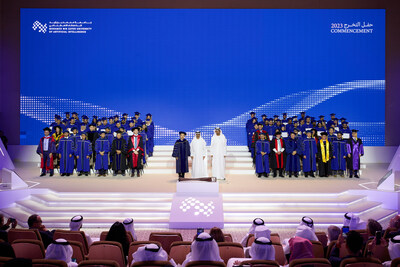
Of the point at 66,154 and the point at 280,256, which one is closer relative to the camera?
the point at 280,256

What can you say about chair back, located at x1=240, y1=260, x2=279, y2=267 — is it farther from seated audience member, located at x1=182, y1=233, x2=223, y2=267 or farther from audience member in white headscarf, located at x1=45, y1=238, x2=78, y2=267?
audience member in white headscarf, located at x1=45, y1=238, x2=78, y2=267

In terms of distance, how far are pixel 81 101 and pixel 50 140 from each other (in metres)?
3.75

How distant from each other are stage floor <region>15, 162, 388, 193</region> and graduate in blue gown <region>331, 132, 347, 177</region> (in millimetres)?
387

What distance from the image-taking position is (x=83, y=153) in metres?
11.4

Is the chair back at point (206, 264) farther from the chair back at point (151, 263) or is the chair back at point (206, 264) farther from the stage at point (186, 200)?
the stage at point (186, 200)

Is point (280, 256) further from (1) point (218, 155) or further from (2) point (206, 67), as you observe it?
(2) point (206, 67)

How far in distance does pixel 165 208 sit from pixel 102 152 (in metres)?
3.65

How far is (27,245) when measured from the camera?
425 centimetres

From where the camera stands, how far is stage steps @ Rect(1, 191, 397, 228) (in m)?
7.94

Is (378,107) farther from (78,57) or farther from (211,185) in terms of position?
(78,57)

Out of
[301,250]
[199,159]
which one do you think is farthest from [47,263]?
[199,159]

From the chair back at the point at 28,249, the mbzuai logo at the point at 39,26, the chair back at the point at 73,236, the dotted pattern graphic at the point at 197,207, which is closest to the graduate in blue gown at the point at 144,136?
the dotted pattern graphic at the point at 197,207

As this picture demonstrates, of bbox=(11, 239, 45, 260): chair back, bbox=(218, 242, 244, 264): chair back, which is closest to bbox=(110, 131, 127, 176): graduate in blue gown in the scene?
bbox=(11, 239, 45, 260): chair back

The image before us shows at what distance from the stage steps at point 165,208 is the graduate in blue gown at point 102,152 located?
246cm
